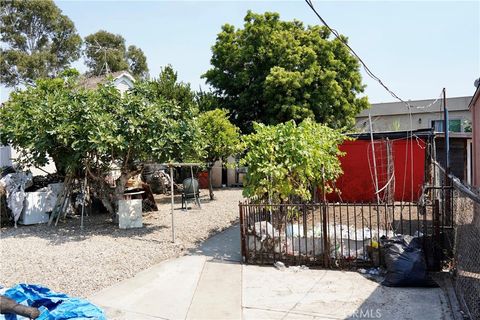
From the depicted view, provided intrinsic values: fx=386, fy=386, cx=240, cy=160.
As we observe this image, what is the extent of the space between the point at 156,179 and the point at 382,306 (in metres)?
14.3

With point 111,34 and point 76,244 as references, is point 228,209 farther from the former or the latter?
point 111,34

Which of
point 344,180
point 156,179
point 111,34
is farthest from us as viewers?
point 111,34

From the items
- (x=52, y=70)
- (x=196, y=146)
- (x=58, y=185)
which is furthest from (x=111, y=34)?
(x=196, y=146)

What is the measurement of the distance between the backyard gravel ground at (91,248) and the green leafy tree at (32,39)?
21103 mm

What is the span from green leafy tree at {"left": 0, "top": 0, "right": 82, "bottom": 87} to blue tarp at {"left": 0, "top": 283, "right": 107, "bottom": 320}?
26.3m

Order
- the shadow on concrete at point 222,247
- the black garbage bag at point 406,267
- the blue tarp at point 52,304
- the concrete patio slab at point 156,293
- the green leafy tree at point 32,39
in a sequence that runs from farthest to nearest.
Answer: the green leafy tree at point 32,39 → the shadow on concrete at point 222,247 → the black garbage bag at point 406,267 → the concrete patio slab at point 156,293 → the blue tarp at point 52,304

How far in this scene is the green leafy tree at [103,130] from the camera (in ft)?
28.0

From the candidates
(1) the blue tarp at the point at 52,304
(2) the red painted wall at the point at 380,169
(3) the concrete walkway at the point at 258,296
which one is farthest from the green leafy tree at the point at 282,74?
(1) the blue tarp at the point at 52,304

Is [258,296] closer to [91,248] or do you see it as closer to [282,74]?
[91,248]

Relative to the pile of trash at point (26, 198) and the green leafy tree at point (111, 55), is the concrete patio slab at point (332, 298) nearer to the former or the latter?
the pile of trash at point (26, 198)

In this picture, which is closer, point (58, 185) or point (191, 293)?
point (191, 293)

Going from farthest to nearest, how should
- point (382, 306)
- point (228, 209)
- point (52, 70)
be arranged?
point (52, 70) < point (228, 209) < point (382, 306)

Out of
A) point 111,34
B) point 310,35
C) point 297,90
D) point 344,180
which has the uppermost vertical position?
point 111,34

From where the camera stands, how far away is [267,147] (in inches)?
311
